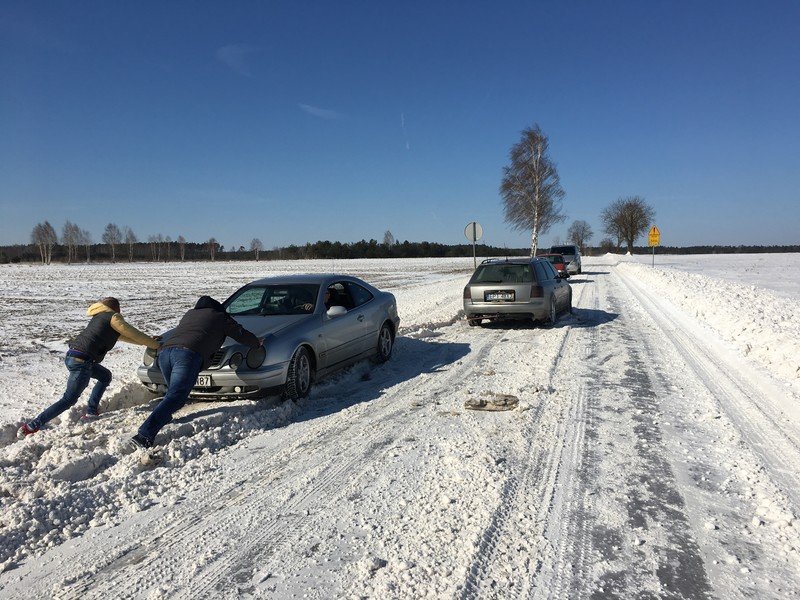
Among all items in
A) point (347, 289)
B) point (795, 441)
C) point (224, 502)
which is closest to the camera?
point (224, 502)

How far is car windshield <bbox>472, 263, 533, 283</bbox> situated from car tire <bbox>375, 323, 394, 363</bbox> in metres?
3.71

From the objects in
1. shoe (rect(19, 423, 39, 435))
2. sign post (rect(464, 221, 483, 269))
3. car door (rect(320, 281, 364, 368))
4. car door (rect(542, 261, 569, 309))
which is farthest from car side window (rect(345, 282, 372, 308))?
sign post (rect(464, 221, 483, 269))

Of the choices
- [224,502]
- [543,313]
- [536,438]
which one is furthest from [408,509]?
[543,313]

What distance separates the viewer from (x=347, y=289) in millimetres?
7605

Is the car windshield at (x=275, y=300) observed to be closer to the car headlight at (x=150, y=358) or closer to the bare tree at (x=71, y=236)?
the car headlight at (x=150, y=358)

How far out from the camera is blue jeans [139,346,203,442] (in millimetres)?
4559

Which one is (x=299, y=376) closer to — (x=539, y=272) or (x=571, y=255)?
(x=539, y=272)

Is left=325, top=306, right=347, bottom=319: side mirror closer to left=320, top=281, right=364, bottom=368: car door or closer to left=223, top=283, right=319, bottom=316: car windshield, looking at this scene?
left=320, top=281, right=364, bottom=368: car door

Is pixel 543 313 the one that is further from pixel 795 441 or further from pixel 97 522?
pixel 97 522

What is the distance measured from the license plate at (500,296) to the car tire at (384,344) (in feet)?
11.0

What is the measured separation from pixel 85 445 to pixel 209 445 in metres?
1.01

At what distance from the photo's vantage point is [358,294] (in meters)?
7.81

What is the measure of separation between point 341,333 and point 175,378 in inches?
99.8

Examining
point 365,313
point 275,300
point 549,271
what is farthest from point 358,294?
point 549,271
